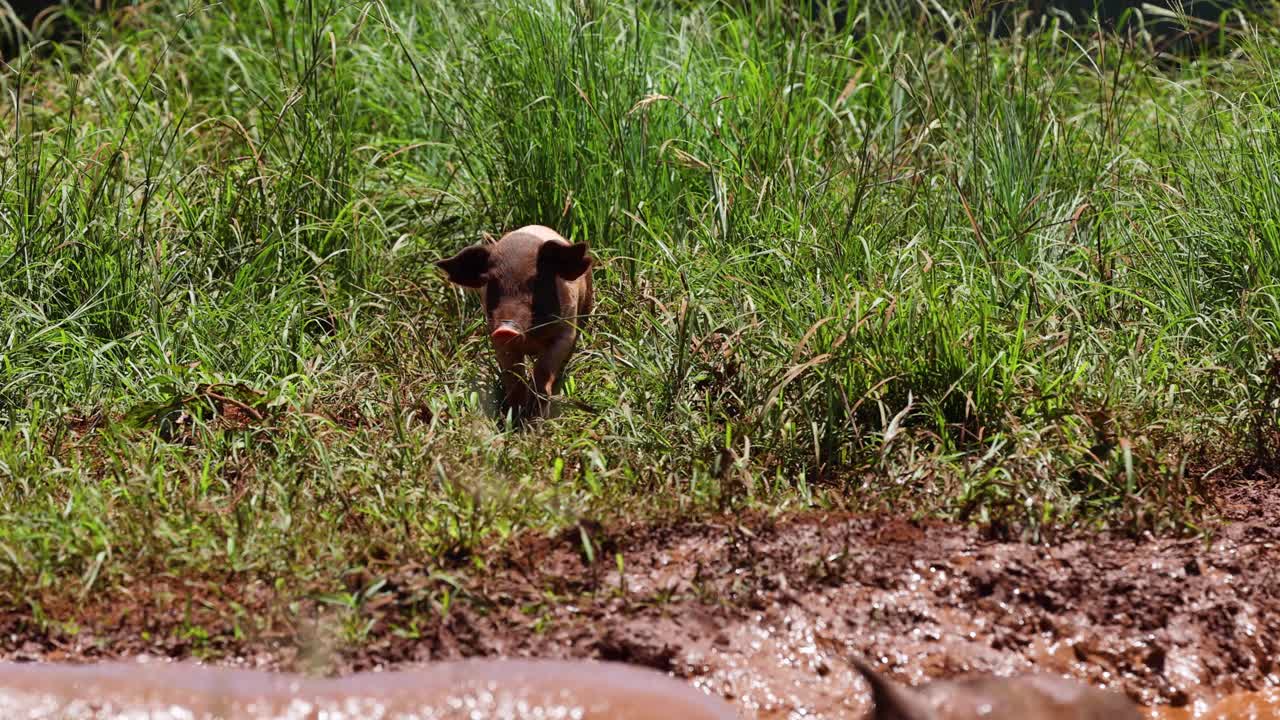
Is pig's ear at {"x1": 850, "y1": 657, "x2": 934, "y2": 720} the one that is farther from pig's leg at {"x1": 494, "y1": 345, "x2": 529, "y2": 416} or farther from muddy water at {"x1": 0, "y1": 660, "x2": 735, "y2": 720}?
pig's leg at {"x1": 494, "y1": 345, "x2": 529, "y2": 416}

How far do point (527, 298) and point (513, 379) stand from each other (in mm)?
274

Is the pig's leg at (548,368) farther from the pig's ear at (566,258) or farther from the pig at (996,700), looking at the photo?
the pig at (996,700)

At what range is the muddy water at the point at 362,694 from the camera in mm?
2820

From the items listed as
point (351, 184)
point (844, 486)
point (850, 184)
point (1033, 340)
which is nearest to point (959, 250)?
point (850, 184)

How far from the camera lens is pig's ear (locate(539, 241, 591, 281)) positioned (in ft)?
13.8

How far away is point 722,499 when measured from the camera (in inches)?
143

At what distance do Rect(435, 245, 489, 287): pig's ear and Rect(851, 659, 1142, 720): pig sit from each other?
1.95 m

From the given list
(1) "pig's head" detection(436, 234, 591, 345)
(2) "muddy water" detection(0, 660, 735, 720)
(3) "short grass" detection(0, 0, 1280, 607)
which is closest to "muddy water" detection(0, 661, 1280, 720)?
(2) "muddy water" detection(0, 660, 735, 720)

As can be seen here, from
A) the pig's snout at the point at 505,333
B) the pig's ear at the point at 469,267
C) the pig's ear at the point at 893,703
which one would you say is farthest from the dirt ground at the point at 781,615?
the pig's ear at the point at 469,267

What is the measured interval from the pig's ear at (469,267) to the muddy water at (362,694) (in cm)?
159

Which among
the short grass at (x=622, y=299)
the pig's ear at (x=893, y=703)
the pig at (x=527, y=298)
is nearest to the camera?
the pig's ear at (x=893, y=703)

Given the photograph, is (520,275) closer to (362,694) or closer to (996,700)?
(362,694)

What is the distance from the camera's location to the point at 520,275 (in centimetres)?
425

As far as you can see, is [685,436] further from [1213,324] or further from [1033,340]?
[1213,324]
